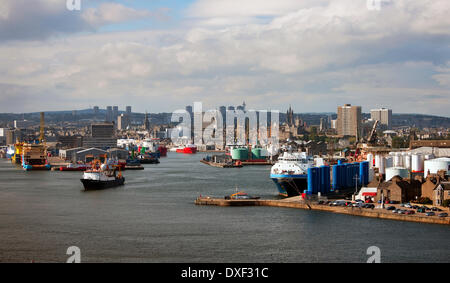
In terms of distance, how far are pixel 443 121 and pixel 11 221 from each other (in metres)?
148

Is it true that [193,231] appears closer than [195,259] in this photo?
No

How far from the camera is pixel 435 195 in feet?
58.3

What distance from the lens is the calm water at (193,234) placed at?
12.4 metres

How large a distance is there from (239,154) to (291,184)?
3056 cm

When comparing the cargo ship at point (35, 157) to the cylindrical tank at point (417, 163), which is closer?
the cylindrical tank at point (417, 163)

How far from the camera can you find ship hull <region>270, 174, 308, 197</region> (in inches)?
879

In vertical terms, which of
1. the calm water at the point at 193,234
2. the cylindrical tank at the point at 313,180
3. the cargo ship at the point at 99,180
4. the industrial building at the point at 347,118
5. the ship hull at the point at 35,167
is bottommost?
the ship hull at the point at 35,167

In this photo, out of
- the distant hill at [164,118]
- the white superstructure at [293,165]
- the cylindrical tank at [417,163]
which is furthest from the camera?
the distant hill at [164,118]

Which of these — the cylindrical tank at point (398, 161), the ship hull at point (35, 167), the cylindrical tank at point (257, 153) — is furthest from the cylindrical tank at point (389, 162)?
the cylindrical tank at point (257, 153)

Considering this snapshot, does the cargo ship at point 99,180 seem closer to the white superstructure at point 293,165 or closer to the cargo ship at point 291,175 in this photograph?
the white superstructure at point 293,165

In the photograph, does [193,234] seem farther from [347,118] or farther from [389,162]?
[347,118]

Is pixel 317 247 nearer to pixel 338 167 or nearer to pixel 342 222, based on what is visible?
pixel 342 222

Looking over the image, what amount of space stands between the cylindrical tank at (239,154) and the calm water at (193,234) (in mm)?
30875
